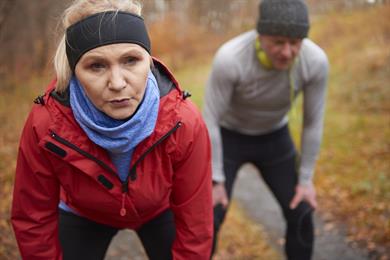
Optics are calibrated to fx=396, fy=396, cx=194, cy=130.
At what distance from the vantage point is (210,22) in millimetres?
8141

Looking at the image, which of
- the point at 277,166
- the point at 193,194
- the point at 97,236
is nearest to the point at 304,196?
the point at 277,166

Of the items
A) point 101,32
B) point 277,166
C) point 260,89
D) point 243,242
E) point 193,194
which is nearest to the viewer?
point 101,32

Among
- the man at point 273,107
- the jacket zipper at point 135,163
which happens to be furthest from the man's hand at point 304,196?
the jacket zipper at point 135,163

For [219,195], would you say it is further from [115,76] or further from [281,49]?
[115,76]

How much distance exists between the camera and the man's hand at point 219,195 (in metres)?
3.38

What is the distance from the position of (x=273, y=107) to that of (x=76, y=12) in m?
2.02

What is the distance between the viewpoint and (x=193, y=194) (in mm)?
2365

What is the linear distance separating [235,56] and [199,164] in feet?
4.29

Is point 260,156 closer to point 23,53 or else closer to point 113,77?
point 113,77

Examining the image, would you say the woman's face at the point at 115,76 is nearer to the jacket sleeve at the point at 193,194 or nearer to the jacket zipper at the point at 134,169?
the jacket zipper at the point at 134,169

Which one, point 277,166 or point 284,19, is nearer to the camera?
point 284,19

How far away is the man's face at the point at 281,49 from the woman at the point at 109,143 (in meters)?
1.12

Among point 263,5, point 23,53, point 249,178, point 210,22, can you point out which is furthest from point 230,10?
point 23,53

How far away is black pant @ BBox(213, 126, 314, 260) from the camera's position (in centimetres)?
357
